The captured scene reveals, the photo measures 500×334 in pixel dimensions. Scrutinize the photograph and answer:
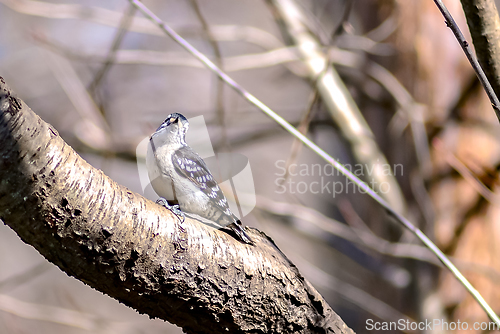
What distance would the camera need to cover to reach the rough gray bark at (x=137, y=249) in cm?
65

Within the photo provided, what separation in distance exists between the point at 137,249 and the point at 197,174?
531 mm

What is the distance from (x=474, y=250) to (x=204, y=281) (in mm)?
2508

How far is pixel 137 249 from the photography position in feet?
2.60

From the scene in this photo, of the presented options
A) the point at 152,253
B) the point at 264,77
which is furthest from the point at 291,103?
the point at 152,253

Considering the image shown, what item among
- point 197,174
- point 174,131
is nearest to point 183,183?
point 197,174

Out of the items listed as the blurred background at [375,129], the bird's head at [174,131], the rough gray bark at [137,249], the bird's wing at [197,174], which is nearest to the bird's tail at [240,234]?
the rough gray bark at [137,249]

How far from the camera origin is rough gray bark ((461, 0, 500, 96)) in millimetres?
834

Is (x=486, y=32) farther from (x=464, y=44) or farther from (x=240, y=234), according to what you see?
(x=240, y=234)

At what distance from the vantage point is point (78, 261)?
0.74m

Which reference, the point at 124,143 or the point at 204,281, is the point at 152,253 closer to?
the point at 204,281

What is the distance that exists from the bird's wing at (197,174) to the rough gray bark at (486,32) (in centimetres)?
83

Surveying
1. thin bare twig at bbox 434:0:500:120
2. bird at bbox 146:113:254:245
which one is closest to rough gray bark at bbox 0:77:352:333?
bird at bbox 146:113:254:245

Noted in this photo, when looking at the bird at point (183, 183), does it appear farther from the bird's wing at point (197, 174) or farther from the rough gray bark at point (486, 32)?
the rough gray bark at point (486, 32)

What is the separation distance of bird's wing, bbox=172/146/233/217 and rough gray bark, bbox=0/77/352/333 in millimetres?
196
